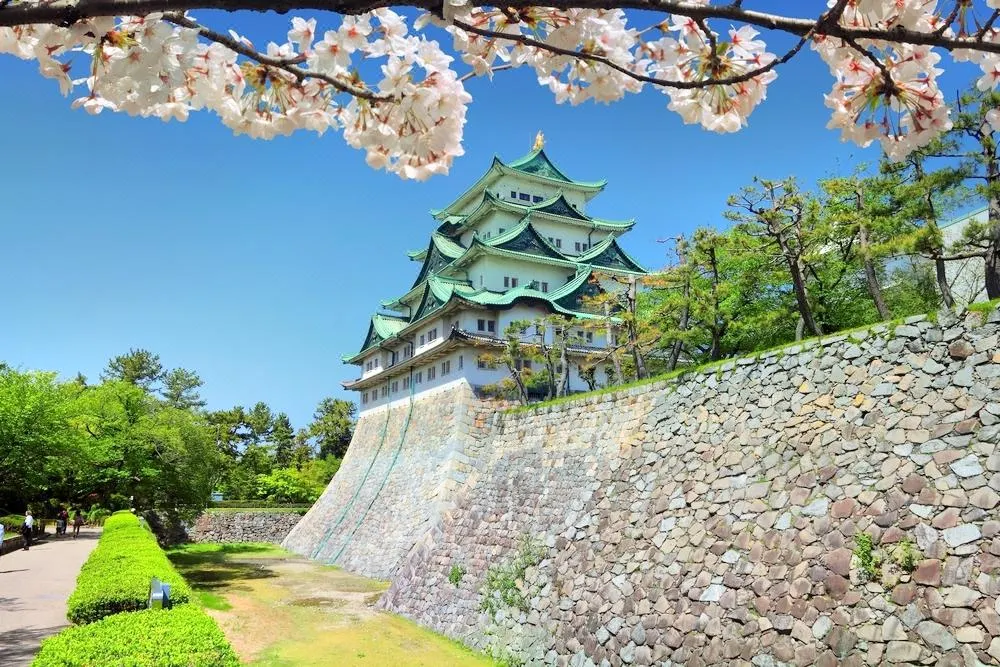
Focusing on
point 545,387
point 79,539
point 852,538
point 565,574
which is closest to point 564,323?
point 545,387

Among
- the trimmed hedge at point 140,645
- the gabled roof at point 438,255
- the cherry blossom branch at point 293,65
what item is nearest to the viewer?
the cherry blossom branch at point 293,65

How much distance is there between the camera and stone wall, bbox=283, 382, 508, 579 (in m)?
20.3

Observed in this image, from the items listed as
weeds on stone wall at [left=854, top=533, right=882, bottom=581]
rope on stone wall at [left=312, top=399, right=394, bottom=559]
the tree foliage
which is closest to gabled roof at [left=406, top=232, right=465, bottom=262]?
rope on stone wall at [left=312, top=399, right=394, bottom=559]

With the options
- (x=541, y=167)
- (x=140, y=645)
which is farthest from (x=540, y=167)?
(x=140, y=645)

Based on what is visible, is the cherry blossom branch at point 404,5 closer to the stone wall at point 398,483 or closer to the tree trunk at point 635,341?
the tree trunk at point 635,341

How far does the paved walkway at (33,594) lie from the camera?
8.57 meters

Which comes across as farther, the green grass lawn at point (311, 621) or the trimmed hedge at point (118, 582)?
the green grass lawn at point (311, 621)

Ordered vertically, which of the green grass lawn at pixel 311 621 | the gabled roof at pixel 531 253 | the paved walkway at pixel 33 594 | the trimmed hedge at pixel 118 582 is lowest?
the green grass lawn at pixel 311 621

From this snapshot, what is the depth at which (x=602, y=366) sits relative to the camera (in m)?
24.3

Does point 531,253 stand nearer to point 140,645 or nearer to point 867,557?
point 867,557

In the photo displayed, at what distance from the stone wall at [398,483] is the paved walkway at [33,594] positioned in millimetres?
8716

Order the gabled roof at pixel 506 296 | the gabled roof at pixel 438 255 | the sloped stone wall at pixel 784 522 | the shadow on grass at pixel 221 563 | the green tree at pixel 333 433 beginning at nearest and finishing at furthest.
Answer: the sloped stone wall at pixel 784 522
the shadow on grass at pixel 221 563
the gabled roof at pixel 506 296
the gabled roof at pixel 438 255
the green tree at pixel 333 433

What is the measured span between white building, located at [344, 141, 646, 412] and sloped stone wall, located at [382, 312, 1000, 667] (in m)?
10.1

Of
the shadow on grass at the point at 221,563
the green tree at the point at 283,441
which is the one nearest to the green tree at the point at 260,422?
the green tree at the point at 283,441
